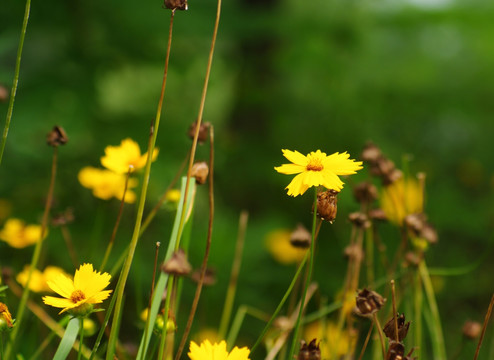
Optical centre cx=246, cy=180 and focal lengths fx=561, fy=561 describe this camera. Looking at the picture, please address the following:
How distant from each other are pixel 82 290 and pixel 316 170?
8.5 inches

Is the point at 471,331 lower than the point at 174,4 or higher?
lower

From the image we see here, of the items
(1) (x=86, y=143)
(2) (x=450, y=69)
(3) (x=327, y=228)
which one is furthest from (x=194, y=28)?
(2) (x=450, y=69)

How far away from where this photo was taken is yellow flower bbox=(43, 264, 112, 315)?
16.9 inches

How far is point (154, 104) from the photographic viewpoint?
2268mm

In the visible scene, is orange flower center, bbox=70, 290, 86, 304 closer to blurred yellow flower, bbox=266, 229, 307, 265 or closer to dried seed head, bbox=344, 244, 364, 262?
dried seed head, bbox=344, 244, 364, 262

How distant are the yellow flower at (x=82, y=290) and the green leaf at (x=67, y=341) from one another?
0.05 meters

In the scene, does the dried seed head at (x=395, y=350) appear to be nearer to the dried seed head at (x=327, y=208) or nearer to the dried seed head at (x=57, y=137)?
the dried seed head at (x=327, y=208)

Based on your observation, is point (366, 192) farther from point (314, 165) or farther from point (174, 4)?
point (174, 4)

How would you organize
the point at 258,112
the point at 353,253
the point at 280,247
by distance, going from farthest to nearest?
the point at 258,112, the point at 280,247, the point at 353,253

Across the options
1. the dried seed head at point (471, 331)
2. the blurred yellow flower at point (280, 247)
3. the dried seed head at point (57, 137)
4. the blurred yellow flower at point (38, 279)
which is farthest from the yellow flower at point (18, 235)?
the blurred yellow flower at point (280, 247)

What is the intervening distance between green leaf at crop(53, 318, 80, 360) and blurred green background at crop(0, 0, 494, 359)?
29 centimetres

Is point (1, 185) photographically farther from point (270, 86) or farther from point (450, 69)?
point (450, 69)

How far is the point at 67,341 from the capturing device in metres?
0.49

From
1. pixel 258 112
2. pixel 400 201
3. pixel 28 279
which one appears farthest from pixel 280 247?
pixel 28 279
